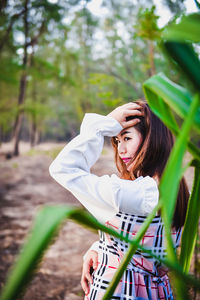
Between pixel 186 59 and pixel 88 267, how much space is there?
32.2 inches

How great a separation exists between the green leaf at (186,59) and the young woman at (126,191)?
19.5 inches

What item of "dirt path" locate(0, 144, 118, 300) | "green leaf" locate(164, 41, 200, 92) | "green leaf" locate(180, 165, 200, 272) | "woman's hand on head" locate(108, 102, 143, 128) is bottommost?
"dirt path" locate(0, 144, 118, 300)

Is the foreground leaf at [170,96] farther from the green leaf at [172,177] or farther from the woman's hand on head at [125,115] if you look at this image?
the woman's hand on head at [125,115]

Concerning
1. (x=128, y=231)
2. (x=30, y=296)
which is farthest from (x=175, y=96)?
(x=30, y=296)

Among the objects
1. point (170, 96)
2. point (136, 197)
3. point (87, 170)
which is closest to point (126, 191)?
point (136, 197)

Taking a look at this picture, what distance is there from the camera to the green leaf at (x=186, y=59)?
24cm

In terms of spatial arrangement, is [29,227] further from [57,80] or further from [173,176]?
[57,80]

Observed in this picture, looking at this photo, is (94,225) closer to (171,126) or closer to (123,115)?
(171,126)

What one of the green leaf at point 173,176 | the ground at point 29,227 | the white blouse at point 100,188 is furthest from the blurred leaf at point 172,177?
the white blouse at point 100,188

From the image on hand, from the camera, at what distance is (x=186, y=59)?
9.7 inches

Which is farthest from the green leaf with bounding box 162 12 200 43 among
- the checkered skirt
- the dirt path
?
the checkered skirt

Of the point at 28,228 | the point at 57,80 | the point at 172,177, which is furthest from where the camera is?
the point at 57,80

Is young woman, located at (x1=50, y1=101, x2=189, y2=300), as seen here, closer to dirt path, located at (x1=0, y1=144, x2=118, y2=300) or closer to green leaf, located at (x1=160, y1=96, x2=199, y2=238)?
dirt path, located at (x1=0, y1=144, x2=118, y2=300)

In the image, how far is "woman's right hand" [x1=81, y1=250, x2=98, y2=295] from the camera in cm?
85
